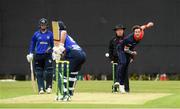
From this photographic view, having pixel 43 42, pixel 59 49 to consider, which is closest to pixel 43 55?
pixel 43 42

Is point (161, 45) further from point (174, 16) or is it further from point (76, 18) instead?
point (76, 18)

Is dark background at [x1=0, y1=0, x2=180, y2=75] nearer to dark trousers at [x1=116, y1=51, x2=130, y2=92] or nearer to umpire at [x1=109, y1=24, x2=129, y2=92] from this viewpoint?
umpire at [x1=109, y1=24, x2=129, y2=92]

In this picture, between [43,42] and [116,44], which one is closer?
[43,42]

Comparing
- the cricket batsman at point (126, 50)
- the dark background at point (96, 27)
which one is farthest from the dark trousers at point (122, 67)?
the dark background at point (96, 27)

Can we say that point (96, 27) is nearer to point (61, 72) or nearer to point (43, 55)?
point (43, 55)

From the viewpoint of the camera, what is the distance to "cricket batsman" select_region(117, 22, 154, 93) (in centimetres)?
1742

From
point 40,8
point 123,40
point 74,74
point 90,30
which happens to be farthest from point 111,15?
point 74,74

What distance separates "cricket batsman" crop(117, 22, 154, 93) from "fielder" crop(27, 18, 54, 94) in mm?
1687

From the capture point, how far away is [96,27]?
2861cm

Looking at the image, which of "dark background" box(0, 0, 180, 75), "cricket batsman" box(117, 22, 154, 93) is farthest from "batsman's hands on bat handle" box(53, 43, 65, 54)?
"dark background" box(0, 0, 180, 75)

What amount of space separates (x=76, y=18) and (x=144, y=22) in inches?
106

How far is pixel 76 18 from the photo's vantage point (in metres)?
28.6

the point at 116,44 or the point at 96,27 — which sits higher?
the point at 96,27

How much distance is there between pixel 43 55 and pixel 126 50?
2.01m
